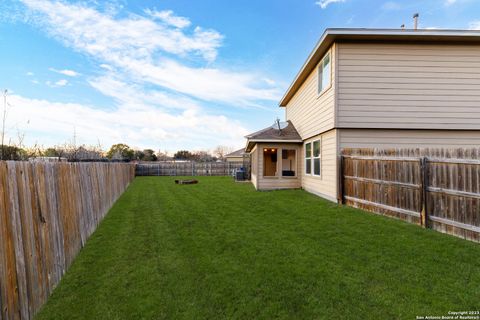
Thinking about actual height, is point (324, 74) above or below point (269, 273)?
above

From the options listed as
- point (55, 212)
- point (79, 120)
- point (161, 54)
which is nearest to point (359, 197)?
point (55, 212)

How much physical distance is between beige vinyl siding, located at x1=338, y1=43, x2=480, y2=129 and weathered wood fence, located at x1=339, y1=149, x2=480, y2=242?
1.87m

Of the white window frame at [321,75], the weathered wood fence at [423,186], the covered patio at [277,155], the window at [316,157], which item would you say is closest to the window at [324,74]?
the white window frame at [321,75]

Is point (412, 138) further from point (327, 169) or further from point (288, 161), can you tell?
point (288, 161)

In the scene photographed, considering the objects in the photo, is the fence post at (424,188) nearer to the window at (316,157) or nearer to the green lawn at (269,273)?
the green lawn at (269,273)

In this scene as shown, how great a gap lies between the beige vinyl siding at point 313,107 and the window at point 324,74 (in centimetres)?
24

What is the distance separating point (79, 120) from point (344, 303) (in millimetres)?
15675

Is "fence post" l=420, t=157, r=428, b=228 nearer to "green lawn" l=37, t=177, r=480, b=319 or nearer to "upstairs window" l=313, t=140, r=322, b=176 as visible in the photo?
"green lawn" l=37, t=177, r=480, b=319

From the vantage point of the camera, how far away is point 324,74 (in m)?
9.07

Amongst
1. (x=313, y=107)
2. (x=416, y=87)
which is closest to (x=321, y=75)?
(x=313, y=107)

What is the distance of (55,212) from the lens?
10.5 feet

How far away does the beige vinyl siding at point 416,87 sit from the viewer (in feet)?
26.3

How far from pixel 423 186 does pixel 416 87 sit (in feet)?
14.5

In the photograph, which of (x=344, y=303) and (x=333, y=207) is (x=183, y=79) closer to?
(x=333, y=207)
